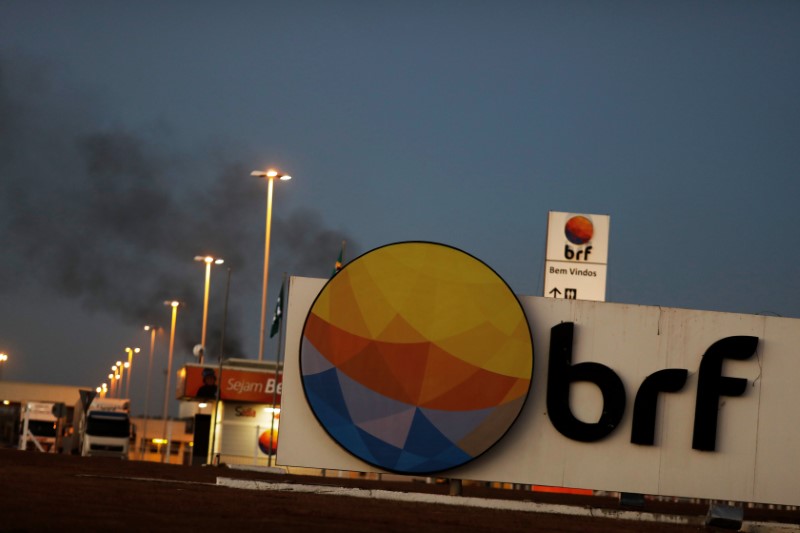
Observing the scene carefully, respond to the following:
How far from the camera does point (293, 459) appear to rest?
32.1m

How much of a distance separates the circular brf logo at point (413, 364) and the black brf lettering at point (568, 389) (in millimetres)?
746

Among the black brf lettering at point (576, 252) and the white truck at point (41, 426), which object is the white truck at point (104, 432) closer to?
the white truck at point (41, 426)

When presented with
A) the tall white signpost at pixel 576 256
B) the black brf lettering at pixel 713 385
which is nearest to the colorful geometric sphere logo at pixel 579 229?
the tall white signpost at pixel 576 256

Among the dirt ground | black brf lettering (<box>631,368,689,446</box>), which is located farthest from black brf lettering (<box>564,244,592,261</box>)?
the dirt ground

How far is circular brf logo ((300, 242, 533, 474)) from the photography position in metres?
31.8

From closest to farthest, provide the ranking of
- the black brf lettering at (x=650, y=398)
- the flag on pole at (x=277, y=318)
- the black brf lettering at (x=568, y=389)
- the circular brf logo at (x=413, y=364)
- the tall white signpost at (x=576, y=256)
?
the circular brf logo at (x=413, y=364) → the black brf lettering at (x=568, y=389) → the black brf lettering at (x=650, y=398) → the tall white signpost at (x=576, y=256) → the flag on pole at (x=277, y=318)

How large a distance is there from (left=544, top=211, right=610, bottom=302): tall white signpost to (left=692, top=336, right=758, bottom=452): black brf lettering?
12.1 meters

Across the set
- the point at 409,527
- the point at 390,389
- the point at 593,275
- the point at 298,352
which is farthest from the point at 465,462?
the point at 593,275

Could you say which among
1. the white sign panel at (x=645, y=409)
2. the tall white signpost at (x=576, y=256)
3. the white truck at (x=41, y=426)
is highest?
the tall white signpost at (x=576, y=256)

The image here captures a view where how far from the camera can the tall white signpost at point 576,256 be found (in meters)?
45.0

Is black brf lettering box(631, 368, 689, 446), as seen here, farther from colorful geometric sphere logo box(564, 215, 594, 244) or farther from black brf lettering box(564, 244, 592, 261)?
colorful geometric sphere logo box(564, 215, 594, 244)

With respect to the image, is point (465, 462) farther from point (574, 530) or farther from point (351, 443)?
point (574, 530)

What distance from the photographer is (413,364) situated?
3188cm

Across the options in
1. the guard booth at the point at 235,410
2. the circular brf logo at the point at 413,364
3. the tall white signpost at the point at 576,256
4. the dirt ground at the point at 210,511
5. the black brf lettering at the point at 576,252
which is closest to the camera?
the dirt ground at the point at 210,511
